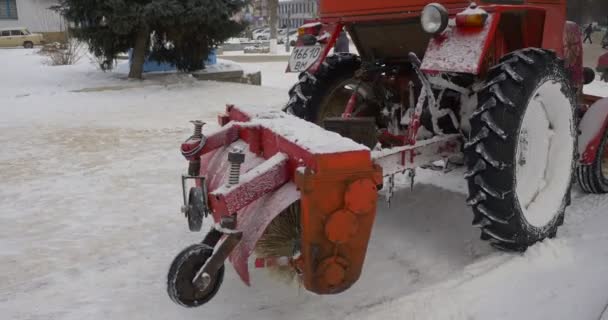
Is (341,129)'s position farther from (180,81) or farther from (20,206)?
(180,81)

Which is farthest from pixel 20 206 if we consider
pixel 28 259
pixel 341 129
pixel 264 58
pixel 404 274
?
pixel 264 58

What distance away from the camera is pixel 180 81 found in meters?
12.8

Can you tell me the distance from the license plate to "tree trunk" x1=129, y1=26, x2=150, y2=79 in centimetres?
898

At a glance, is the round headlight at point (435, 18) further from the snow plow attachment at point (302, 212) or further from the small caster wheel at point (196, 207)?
the small caster wheel at point (196, 207)

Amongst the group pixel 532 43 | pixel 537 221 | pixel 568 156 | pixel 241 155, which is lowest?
pixel 537 221

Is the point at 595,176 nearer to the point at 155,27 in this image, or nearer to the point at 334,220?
the point at 334,220

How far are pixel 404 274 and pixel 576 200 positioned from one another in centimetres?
197

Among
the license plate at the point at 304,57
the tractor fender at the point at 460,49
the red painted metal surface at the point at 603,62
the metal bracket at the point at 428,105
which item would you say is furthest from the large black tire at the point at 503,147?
the red painted metal surface at the point at 603,62

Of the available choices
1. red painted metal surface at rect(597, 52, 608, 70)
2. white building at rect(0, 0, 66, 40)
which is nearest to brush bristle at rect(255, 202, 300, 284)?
red painted metal surface at rect(597, 52, 608, 70)

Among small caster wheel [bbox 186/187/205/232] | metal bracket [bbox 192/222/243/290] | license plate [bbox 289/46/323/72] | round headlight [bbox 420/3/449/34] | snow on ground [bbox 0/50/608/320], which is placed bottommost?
snow on ground [bbox 0/50/608/320]

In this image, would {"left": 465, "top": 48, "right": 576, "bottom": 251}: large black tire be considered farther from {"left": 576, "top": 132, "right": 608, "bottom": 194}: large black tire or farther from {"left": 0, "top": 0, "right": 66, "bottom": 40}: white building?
{"left": 0, "top": 0, "right": 66, "bottom": 40}: white building

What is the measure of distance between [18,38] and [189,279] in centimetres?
3631

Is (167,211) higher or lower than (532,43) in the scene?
lower

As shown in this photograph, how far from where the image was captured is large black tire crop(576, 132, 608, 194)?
13.3 ft
